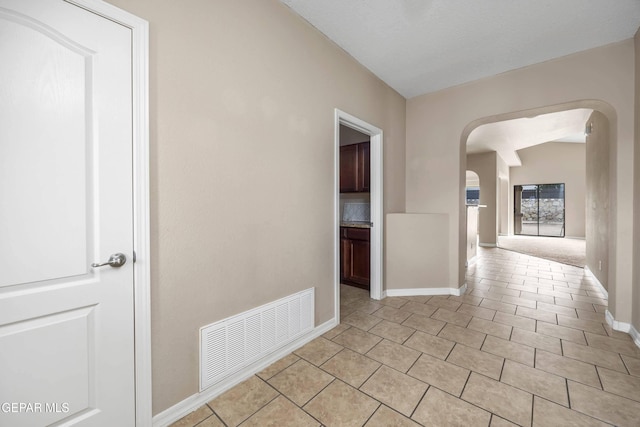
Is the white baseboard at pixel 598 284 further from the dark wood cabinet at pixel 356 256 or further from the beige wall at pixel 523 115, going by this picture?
the dark wood cabinet at pixel 356 256

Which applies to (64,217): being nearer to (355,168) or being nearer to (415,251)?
(355,168)

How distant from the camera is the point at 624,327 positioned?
2.53 metres

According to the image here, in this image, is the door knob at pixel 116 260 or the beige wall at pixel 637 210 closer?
the door knob at pixel 116 260

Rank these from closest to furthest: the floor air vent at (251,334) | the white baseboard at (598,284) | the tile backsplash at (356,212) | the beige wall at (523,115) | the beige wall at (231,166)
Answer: the beige wall at (231,166), the floor air vent at (251,334), the beige wall at (523,115), the white baseboard at (598,284), the tile backsplash at (356,212)

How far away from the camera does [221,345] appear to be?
174 cm

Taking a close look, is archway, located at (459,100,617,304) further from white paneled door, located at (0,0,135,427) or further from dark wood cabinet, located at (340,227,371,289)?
white paneled door, located at (0,0,135,427)

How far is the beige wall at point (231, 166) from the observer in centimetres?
148

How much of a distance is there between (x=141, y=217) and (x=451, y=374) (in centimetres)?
228

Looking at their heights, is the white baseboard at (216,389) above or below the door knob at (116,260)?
below

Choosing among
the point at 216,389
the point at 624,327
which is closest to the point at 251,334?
the point at 216,389

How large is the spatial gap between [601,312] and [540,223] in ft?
29.9

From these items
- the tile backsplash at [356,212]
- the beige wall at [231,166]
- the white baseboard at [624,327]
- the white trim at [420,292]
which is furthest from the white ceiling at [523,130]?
the beige wall at [231,166]

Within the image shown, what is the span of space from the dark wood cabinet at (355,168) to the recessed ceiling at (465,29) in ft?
3.55

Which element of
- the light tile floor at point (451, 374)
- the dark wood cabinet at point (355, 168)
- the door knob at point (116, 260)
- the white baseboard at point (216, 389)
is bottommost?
the light tile floor at point (451, 374)
